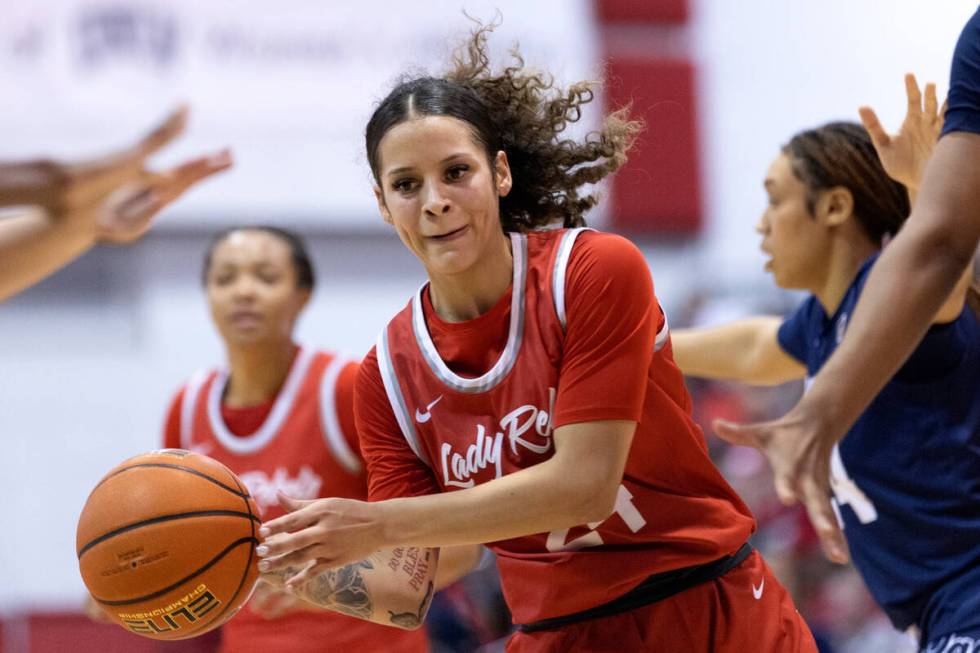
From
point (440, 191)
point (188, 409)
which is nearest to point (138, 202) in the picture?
point (440, 191)

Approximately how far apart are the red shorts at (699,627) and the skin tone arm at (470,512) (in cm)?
31

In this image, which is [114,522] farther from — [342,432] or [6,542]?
[6,542]

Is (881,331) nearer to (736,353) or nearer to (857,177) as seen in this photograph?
(857,177)

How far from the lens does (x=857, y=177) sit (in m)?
3.51

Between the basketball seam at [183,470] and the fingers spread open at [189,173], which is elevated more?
the fingers spread open at [189,173]

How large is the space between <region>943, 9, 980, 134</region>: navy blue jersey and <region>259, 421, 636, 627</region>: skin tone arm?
77 centimetres

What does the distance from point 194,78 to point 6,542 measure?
8.79ft

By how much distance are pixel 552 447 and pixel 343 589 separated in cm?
52

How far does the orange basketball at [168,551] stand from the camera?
8.11 ft

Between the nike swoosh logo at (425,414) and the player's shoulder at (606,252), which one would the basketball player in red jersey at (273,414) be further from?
the player's shoulder at (606,252)

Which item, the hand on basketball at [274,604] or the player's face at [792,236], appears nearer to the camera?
the player's face at [792,236]

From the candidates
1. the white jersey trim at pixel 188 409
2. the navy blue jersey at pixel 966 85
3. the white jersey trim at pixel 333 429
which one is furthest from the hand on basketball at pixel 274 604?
the navy blue jersey at pixel 966 85

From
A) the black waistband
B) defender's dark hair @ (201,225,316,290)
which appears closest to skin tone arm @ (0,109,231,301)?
the black waistband

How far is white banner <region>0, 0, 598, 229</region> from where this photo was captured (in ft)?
23.0
